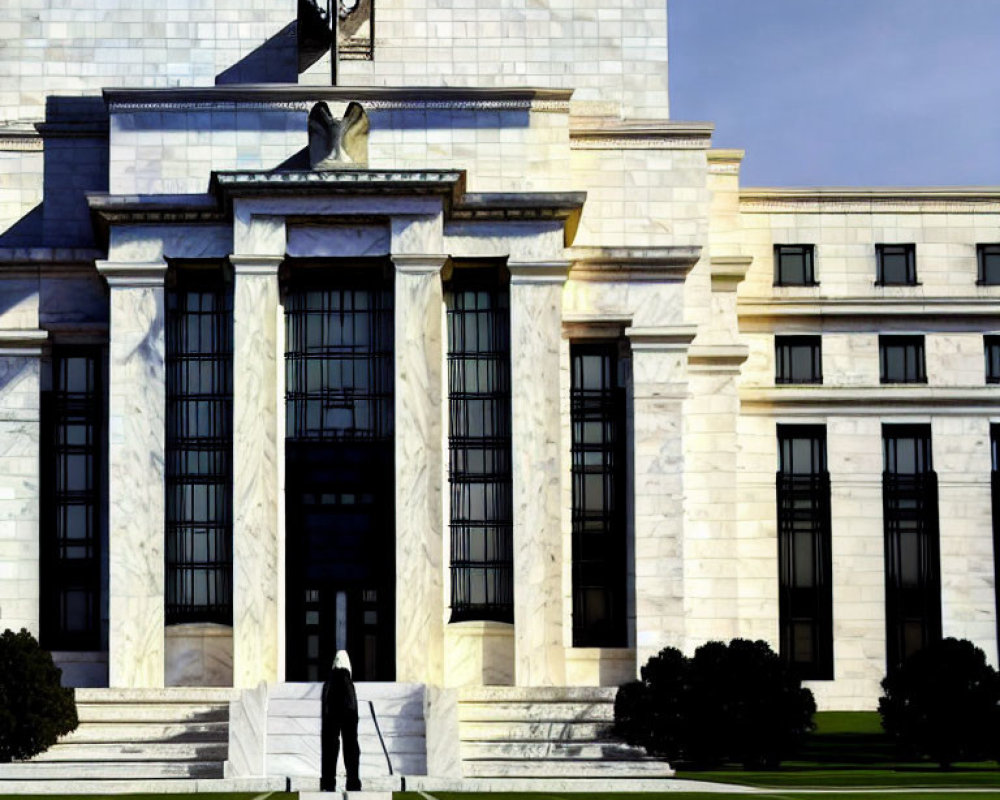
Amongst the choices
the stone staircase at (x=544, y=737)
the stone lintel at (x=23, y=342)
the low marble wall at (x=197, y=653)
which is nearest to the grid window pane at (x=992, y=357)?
the stone staircase at (x=544, y=737)

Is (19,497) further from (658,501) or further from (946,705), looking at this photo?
(946,705)

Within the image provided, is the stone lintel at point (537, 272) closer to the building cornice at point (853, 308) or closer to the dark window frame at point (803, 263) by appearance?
the building cornice at point (853, 308)

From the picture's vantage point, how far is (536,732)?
54.5m

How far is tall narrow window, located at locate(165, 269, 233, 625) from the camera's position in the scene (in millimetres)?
60750

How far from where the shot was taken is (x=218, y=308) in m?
62.1

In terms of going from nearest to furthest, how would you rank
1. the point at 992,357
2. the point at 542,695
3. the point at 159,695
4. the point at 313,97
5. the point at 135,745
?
the point at 135,745
the point at 159,695
the point at 542,695
the point at 313,97
the point at 992,357

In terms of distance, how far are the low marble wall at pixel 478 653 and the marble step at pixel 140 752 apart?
9.39 m

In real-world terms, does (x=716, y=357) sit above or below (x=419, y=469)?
above

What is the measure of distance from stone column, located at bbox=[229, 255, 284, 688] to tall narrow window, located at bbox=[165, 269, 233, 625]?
1.31m

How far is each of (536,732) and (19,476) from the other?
53.6 ft

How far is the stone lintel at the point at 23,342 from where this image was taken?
62.8 metres

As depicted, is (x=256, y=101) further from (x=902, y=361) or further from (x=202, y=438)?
(x=902, y=361)

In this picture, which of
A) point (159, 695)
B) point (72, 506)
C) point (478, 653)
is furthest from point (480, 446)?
point (72, 506)

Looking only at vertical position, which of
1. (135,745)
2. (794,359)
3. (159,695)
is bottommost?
(135,745)
